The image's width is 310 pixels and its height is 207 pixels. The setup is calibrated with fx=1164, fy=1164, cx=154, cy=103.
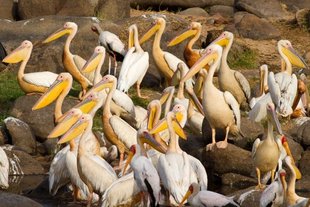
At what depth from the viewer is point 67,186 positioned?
14.2 metres

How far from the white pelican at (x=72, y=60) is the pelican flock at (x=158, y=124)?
0.6 inches

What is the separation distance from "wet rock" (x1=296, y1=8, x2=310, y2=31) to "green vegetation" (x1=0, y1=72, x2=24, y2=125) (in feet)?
19.5

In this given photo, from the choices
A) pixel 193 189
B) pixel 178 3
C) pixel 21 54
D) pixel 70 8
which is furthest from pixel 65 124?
pixel 178 3

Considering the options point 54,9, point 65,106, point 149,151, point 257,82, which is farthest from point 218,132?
point 54,9

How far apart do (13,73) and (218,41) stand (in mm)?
4435

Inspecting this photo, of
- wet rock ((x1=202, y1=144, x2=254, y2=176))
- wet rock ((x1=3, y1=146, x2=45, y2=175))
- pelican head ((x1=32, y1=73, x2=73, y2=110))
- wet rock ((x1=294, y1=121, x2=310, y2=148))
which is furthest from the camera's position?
pelican head ((x1=32, y1=73, x2=73, y2=110))

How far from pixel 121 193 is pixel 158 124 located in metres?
1.54

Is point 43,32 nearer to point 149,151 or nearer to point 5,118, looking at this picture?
point 5,118

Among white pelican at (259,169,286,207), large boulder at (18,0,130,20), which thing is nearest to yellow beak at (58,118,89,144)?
white pelican at (259,169,286,207)

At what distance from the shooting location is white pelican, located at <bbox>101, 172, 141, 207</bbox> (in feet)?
40.4

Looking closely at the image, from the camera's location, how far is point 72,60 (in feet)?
59.2

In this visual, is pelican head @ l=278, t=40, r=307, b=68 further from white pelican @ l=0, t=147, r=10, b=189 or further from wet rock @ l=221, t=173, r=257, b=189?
white pelican @ l=0, t=147, r=10, b=189

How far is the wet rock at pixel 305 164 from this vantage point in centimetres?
1405

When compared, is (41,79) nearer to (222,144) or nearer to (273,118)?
(222,144)
